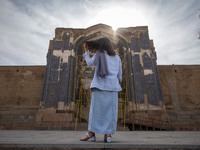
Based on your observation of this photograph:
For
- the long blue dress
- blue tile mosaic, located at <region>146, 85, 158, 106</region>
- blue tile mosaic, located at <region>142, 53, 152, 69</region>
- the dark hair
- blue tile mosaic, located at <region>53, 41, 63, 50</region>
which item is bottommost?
the long blue dress

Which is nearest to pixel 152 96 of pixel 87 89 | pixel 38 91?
pixel 87 89

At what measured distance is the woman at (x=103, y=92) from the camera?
1.79m

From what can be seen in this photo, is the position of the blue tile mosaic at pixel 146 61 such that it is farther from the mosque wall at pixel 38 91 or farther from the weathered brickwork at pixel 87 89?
the mosque wall at pixel 38 91

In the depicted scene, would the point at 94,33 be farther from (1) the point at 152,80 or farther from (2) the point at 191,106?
(2) the point at 191,106

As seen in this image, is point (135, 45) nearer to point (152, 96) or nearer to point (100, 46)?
point (152, 96)

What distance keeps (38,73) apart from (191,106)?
1003cm

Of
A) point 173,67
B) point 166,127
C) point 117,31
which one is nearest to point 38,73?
point 117,31

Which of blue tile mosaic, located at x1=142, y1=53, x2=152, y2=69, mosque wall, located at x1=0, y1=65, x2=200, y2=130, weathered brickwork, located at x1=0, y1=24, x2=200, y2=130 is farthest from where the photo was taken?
blue tile mosaic, located at x1=142, y1=53, x2=152, y2=69

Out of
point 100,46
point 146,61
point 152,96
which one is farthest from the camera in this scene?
point 146,61

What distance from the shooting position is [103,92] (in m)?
1.92

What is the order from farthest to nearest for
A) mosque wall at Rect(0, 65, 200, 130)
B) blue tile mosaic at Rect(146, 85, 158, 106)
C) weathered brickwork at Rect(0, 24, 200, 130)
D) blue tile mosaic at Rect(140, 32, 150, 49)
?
blue tile mosaic at Rect(140, 32, 150, 49)
mosque wall at Rect(0, 65, 200, 130)
blue tile mosaic at Rect(146, 85, 158, 106)
weathered brickwork at Rect(0, 24, 200, 130)

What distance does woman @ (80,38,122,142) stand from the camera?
179 cm

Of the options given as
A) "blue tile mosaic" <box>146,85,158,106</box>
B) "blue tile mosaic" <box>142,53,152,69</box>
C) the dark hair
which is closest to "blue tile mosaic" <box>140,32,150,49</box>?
"blue tile mosaic" <box>142,53,152,69</box>

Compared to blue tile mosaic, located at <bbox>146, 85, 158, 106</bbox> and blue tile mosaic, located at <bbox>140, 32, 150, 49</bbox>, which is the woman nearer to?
blue tile mosaic, located at <bbox>146, 85, 158, 106</bbox>
